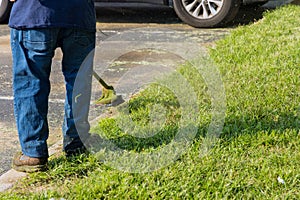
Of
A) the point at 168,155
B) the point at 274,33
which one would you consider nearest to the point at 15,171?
the point at 168,155

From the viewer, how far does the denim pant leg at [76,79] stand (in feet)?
12.1

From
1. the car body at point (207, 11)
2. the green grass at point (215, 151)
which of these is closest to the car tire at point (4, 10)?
the car body at point (207, 11)

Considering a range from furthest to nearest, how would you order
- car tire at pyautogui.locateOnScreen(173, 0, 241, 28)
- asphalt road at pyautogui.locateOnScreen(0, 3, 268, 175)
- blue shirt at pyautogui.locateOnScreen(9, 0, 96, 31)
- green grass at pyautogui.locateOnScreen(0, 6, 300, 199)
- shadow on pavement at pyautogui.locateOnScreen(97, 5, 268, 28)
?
1. shadow on pavement at pyautogui.locateOnScreen(97, 5, 268, 28)
2. car tire at pyautogui.locateOnScreen(173, 0, 241, 28)
3. asphalt road at pyautogui.locateOnScreen(0, 3, 268, 175)
4. blue shirt at pyautogui.locateOnScreen(9, 0, 96, 31)
5. green grass at pyautogui.locateOnScreen(0, 6, 300, 199)

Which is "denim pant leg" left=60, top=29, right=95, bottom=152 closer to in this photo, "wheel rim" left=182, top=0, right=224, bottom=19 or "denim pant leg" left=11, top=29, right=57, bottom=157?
"denim pant leg" left=11, top=29, right=57, bottom=157

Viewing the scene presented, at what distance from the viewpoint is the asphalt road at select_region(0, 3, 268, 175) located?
15.7ft

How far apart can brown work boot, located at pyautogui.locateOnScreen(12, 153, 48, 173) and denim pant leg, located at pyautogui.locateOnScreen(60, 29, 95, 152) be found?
0.76ft

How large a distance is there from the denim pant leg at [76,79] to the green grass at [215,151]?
6.6 inches

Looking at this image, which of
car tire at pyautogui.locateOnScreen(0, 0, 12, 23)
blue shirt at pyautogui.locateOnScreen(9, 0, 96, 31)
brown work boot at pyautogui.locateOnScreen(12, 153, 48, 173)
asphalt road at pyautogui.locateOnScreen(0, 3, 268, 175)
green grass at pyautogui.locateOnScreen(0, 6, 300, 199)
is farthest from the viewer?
car tire at pyautogui.locateOnScreen(0, 0, 12, 23)

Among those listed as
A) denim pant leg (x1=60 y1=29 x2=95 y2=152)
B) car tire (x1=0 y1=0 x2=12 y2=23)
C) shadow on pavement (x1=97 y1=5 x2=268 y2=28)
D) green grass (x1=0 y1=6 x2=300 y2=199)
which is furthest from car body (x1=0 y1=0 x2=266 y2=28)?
denim pant leg (x1=60 y1=29 x2=95 y2=152)

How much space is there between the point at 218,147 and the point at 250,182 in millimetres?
506

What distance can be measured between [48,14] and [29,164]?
34.8 inches

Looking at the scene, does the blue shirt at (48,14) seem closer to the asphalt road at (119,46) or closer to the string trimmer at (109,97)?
the asphalt road at (119,46)

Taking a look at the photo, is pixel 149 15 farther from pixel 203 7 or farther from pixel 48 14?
pixel 48 14

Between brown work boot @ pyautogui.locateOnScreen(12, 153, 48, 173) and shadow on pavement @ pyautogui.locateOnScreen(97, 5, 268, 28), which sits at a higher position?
brown work boot @ pyautogui.locateOnScreen(12, 153, 48, 173)
